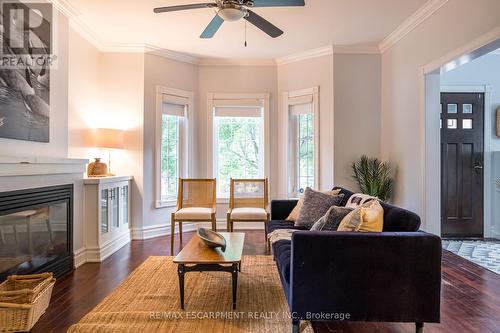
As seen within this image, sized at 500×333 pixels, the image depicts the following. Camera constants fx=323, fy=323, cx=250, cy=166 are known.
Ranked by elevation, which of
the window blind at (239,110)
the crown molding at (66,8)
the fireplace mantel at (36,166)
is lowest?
the fireplace mantel at (36,166)

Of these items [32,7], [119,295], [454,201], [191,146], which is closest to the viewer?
[119,295]

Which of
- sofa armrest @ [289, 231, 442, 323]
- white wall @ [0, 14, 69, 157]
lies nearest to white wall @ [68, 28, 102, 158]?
white wall @ [0, 14, 69, 157]

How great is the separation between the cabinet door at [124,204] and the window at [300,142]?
2534mm

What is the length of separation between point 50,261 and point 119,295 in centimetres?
87

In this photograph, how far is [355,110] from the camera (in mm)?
4863

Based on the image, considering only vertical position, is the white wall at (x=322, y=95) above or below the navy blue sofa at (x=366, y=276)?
above

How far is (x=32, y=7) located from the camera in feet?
9.87

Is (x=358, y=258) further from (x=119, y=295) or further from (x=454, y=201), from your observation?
(x=454, y=201)

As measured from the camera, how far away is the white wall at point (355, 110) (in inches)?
191

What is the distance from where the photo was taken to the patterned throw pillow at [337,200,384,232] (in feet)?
6.88

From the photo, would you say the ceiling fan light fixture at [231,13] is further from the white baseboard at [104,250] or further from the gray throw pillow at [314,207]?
the white baseboard at [104,250]

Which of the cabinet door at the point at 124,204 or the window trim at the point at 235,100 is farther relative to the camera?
the window trim at the point at 235,100

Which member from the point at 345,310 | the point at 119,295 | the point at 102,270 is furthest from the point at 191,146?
the point at 345,310

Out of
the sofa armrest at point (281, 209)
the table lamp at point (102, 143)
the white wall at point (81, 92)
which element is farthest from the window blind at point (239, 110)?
the sofa armrest at point (281, 209)
